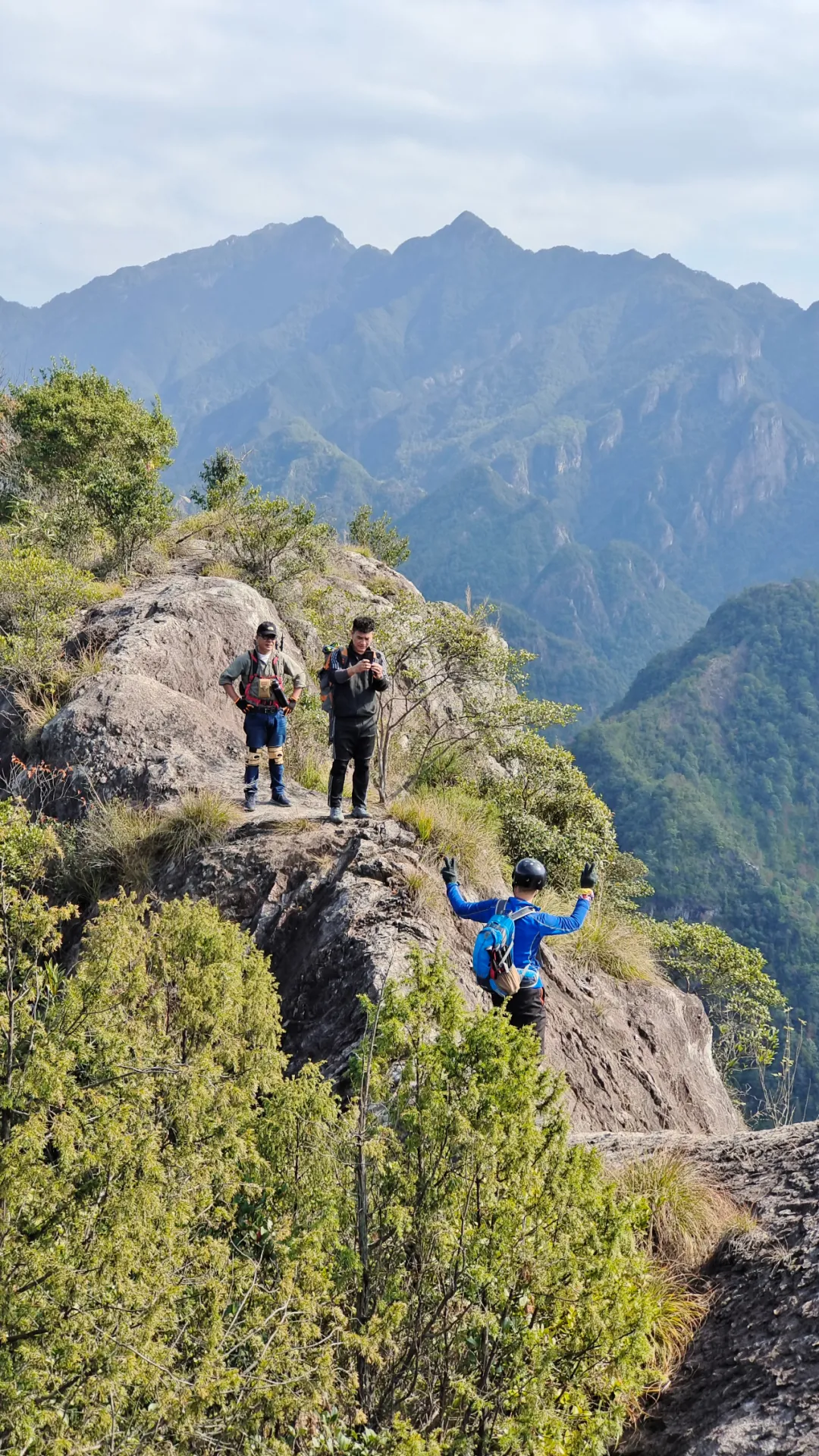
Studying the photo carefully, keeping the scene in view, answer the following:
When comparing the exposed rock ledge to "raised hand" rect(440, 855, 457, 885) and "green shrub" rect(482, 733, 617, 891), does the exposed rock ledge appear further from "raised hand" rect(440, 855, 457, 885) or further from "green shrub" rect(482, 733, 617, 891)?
"green shrub" rect(482, 733, 617, 891)

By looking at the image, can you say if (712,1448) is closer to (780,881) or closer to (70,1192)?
(70,1192)

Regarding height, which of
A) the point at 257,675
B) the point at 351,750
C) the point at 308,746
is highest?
the point at 308,746

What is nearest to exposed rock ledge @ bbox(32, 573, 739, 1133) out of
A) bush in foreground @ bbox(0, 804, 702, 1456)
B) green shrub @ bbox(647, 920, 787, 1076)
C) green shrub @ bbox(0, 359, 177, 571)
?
bush in foreground @ bbox(0, 804, 702, 1456)

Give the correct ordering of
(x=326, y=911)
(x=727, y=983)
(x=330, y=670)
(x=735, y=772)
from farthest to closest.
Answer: (x=735, y=772) < (x=727, y=983) < (x=330, y=670) < (x=326, y=911)

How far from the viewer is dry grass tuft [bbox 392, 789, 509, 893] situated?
28.3 feet

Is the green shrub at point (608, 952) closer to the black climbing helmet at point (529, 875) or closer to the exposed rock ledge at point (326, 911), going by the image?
the exposed rock ledge at point (326, 911)

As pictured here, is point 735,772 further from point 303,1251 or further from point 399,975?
point 303,1251

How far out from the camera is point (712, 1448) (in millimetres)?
3426

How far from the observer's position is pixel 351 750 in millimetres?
8695

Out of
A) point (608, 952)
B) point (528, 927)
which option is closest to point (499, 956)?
point (528, 927)

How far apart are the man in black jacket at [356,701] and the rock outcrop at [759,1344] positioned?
479 centimetres

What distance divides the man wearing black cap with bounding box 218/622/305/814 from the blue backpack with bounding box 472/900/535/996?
4.13 meters

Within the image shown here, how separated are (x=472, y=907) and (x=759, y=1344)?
289 centimetres

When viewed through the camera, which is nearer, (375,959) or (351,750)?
(375,959)
